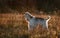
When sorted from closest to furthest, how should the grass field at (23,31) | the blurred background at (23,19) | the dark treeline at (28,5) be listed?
the grass field at (23,31), the blurred background at (23,19), the dark treeline at (28,5)

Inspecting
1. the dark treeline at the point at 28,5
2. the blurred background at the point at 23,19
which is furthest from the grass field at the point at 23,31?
the dark treeline at the point at 28,5

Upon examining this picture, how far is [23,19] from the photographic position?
15.5 meters

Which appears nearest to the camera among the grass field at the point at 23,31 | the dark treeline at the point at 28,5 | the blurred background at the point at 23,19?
the grass field at the point at 23,31

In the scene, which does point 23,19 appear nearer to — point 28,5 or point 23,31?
point 23,31

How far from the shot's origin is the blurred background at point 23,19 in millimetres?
11298

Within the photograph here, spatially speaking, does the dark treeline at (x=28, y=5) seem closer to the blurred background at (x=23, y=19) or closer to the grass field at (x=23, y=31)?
the blurred background at (x=23, y=19)

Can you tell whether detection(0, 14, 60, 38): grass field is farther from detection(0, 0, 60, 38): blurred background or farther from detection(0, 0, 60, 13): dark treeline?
detection(0, 0, 60, 13): dark treeline

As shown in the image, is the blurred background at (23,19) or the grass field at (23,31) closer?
the grass field at (23,31)

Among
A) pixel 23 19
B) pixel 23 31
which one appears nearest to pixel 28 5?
pixel 23 19

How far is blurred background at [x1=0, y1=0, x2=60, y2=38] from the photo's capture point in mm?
11298

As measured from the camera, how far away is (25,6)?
68.4 feet

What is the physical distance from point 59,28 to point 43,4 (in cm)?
921

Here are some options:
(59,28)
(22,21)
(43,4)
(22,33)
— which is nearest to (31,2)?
(43,4)

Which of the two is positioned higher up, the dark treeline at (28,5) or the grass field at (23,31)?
the grass field at (23,31)
